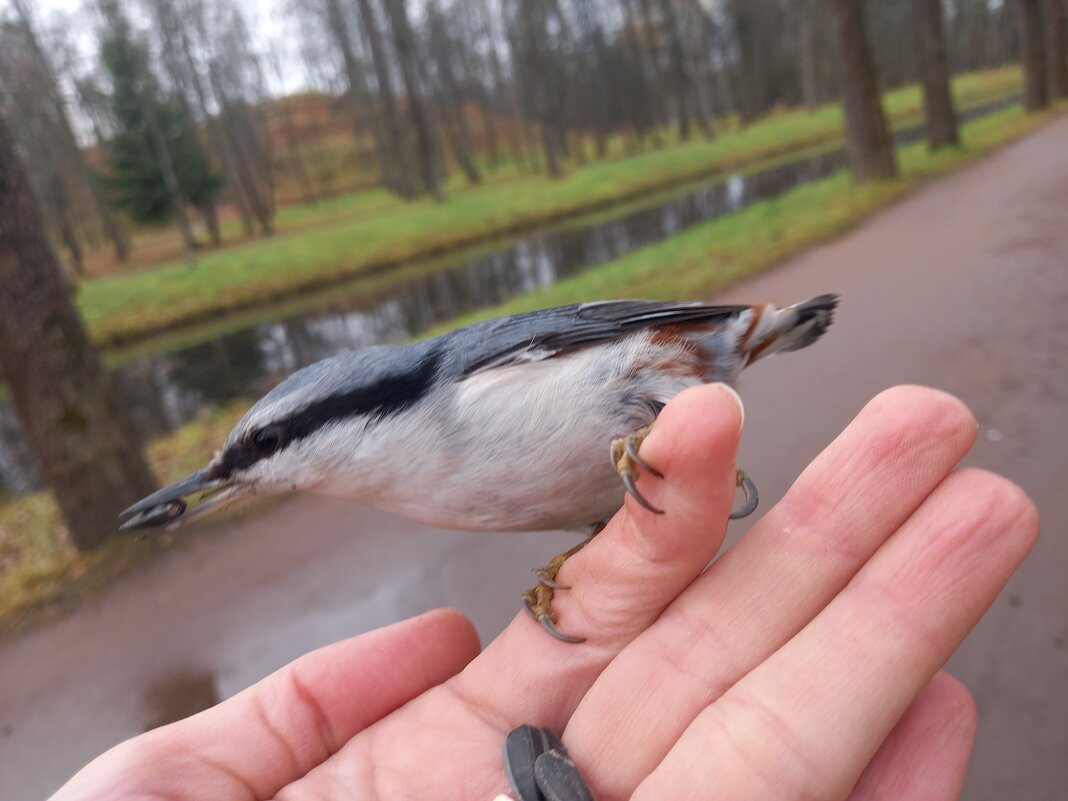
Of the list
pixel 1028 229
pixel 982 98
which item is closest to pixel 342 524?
pixel 1028 229

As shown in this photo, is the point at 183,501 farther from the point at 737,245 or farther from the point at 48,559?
the point at 737,245

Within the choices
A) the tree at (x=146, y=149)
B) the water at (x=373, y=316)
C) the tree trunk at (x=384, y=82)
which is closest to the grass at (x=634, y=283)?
the water at (x=373, y=316)

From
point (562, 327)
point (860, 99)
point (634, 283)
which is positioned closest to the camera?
point (562, 327)

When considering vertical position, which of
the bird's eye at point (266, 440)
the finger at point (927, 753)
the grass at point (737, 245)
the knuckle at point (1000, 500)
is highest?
the bird's eye at point (266, 440)

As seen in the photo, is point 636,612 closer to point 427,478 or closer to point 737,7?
point 427,478

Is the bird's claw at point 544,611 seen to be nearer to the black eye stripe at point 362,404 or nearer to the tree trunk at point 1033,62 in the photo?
the black eye stripe at point 362,404

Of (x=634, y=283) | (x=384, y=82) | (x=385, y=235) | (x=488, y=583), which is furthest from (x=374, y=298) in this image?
(x=384, y=82)
